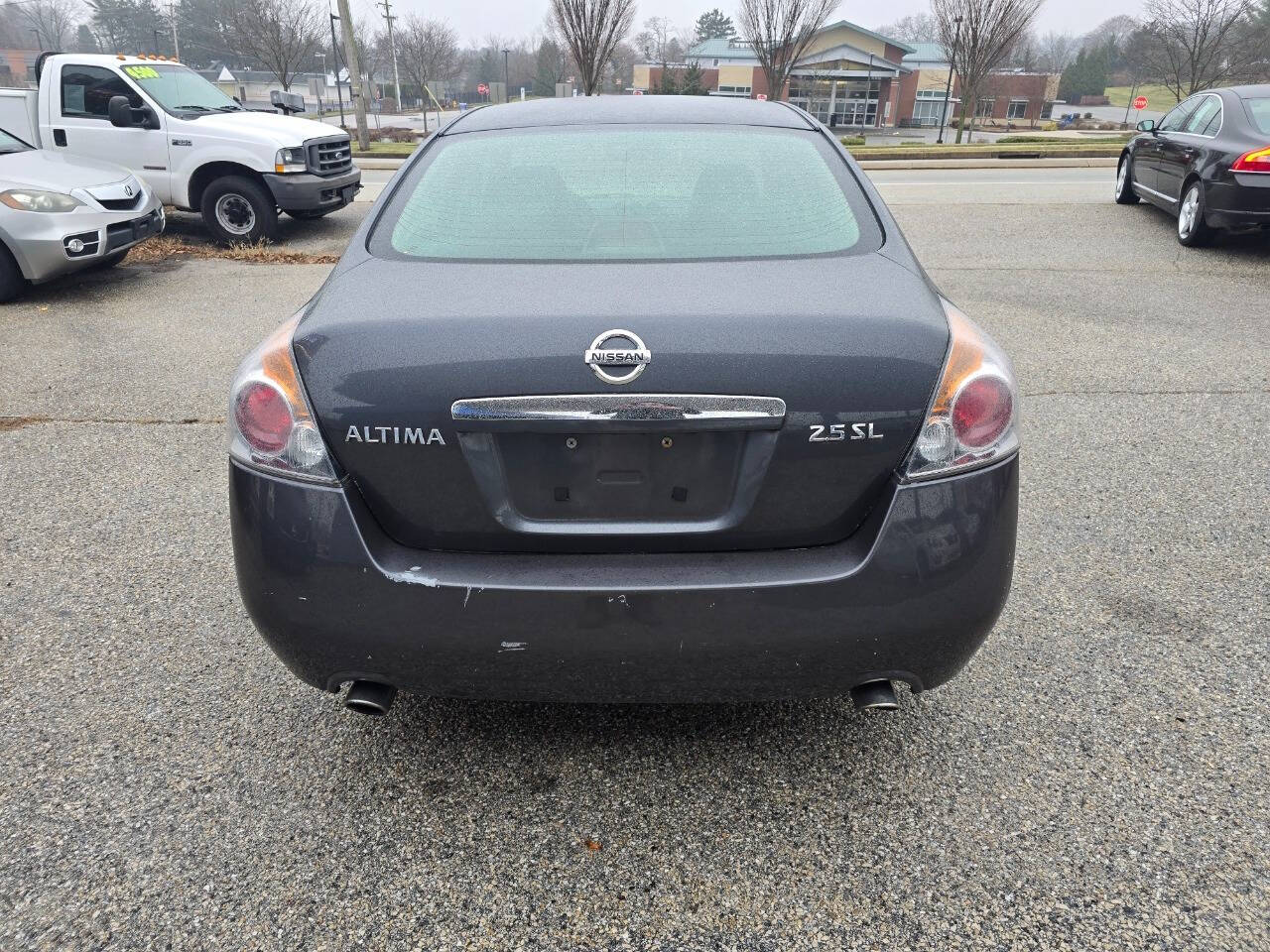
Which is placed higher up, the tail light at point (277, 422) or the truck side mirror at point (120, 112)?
the truck side mirror at point (120, 112)

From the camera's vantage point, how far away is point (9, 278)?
749 centimetres

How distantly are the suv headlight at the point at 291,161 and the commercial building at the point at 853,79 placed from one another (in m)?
50.1

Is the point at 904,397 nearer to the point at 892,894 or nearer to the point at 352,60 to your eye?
the point at 892,894

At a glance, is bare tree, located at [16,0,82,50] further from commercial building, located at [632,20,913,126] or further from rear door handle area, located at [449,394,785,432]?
rear door handle area, located at [449,394,785,432]

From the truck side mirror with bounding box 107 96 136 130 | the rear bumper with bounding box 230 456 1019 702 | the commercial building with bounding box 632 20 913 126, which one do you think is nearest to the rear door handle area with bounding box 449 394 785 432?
the rear bumper with bounding box 230 456 1019 702

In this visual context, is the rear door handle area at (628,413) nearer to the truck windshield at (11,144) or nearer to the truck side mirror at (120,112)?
the truck windshield at (11,144)

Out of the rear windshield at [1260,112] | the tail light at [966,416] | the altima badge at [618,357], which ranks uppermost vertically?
the rear windshield at [1260,112]

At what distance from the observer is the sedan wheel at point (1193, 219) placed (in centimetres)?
930

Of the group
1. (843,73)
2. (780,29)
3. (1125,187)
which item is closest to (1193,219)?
(1125,187)

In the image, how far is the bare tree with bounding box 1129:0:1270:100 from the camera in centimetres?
3250

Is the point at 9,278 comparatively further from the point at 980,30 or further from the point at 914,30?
the point at 914,30

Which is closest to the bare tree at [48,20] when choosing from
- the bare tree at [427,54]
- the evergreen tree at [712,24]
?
the bare tree at [427,54]

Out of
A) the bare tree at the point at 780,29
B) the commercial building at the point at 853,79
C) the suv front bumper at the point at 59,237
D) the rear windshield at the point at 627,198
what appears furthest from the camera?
the commercial building at the point at 853,79

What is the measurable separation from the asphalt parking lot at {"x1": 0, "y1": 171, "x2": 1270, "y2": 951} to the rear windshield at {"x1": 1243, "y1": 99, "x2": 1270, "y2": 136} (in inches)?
261
